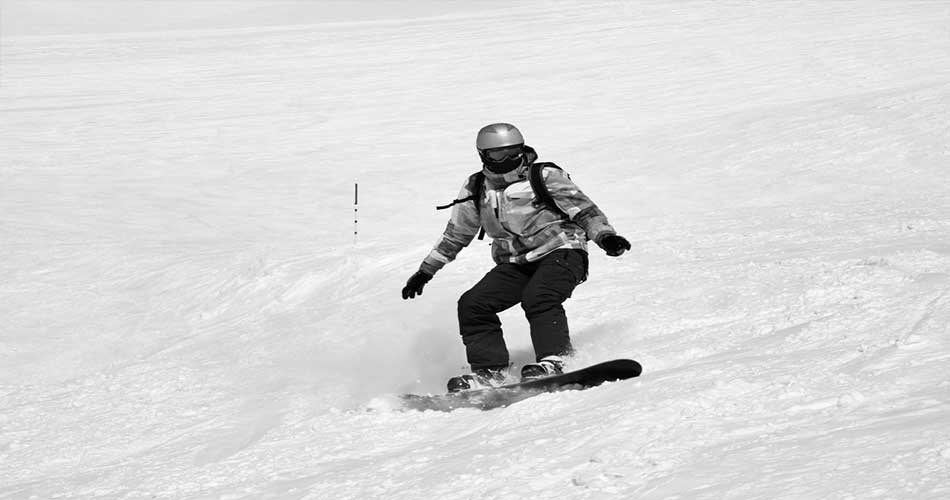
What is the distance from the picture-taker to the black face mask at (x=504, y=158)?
20.0 ft

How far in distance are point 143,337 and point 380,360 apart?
3.53m

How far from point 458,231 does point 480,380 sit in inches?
38.7

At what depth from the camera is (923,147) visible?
46.4 ft

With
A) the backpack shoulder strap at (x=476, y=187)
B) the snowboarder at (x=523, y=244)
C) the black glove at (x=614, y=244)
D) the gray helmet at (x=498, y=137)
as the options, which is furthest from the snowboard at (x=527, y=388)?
the gray helmet at (x=498, y=137)

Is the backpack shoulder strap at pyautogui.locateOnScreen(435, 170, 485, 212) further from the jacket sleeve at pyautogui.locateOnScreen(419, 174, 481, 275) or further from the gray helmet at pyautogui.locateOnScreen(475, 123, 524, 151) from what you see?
the gray helmet at pyautogui.locateOnScreen(475, 123, 524, 151)

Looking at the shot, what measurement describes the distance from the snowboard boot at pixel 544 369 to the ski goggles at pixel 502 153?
3.69ft

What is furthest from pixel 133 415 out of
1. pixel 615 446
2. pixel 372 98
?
→ pixel 372 98

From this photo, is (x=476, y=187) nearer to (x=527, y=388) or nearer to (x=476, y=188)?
(x=476, y=188)

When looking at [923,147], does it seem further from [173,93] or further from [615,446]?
[173,93]

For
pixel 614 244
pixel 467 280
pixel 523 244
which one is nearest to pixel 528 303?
pixel 523 244

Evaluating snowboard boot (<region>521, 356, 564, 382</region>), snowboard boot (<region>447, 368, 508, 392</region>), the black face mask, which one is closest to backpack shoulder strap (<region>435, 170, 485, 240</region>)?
the black face mask

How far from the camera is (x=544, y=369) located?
5.70m

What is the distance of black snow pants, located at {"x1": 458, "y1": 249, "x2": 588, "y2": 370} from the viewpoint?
595cm

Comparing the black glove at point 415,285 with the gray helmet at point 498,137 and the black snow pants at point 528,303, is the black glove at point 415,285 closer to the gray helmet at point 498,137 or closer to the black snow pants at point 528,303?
the black snow pants at point 528,303
